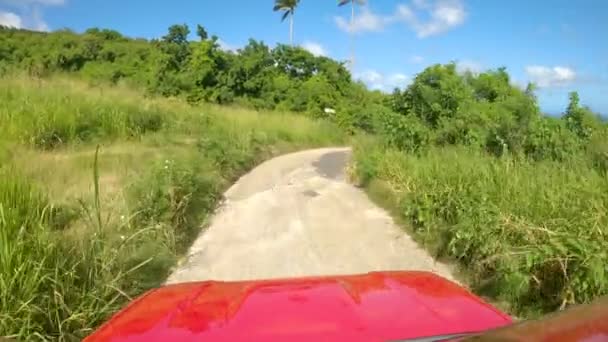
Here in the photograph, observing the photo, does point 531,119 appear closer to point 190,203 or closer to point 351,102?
point 190,203

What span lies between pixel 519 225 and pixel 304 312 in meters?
3.90

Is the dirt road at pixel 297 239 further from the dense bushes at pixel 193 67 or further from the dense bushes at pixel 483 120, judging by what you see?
the dense bushes at pixel 193 67

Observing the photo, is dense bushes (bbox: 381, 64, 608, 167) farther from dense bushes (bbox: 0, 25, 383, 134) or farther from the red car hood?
dense bushes (bbox: 0, 25, 383, 134)

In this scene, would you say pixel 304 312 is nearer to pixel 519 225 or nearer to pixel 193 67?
pixel 519 225

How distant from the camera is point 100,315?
4.55 metres

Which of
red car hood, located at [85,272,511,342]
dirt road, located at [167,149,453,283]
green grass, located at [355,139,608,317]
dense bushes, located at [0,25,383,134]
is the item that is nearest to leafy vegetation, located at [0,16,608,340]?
green grass, located at [355,139,608,317]

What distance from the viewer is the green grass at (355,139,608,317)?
189 inches

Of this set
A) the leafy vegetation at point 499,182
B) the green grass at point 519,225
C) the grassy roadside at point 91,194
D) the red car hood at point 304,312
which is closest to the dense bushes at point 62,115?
the grassy roadside at point 91,194

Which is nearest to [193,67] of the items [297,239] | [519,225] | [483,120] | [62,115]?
[62,115]

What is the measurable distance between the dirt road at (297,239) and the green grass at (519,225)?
552 mm

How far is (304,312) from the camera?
224cm

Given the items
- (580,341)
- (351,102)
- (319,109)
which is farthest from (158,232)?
(351,102)

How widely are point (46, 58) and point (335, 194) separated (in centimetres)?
2445

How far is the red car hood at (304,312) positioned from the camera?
2057 mm
